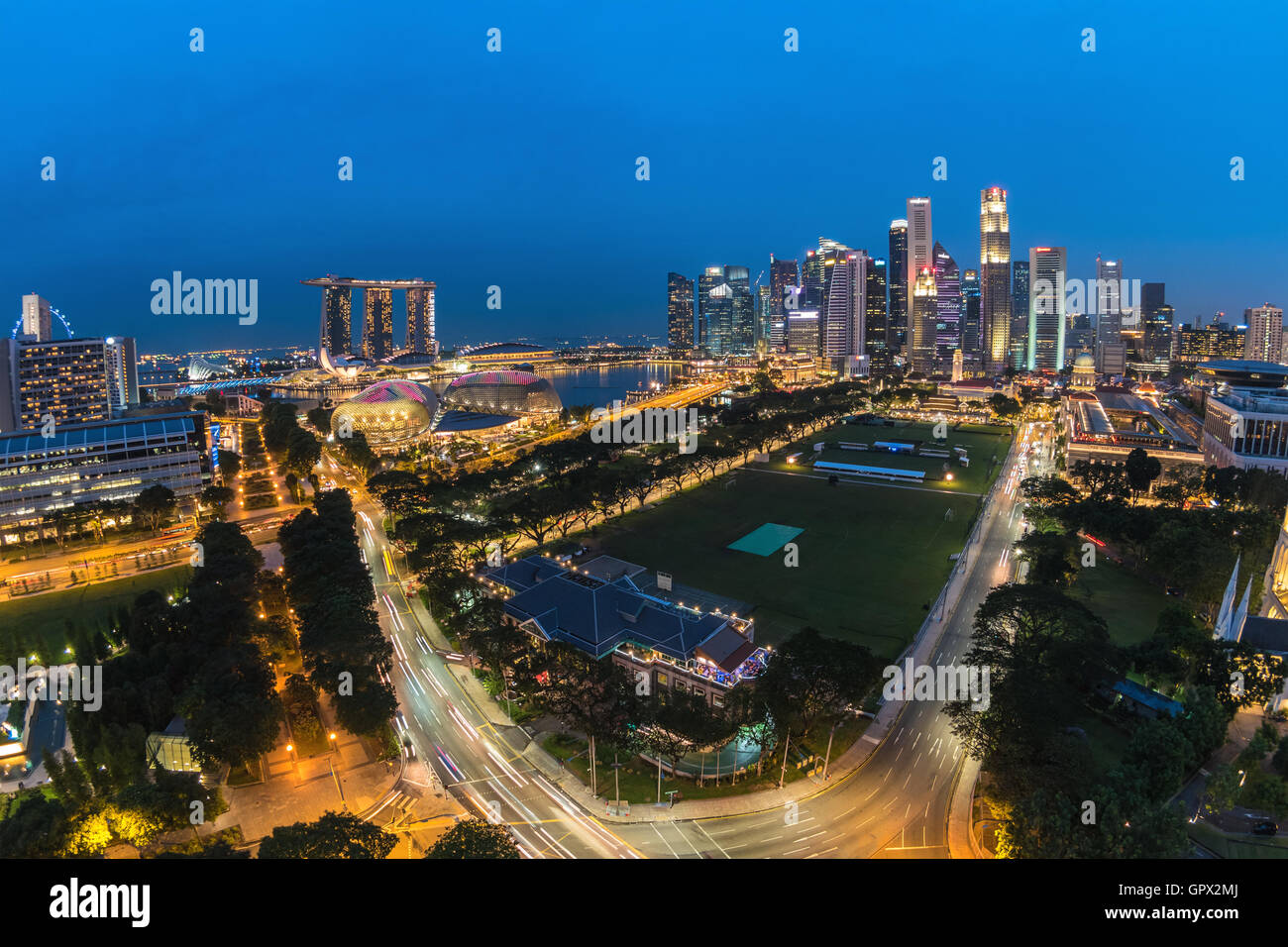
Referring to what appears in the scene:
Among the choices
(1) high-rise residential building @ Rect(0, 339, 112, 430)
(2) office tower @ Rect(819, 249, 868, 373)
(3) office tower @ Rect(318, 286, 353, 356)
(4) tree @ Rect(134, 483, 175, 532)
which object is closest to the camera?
(4) tree @ Rect(134, 483, 175, 532)

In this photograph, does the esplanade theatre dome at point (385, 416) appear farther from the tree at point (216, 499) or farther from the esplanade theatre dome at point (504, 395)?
the tree at point (216, 499)

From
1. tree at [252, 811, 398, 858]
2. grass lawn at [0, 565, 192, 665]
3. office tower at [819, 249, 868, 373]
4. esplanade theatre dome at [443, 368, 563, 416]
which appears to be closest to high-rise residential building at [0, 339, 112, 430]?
esplanade theatre dome at [443, 368, 563, 416]

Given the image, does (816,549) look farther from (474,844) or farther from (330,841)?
(330,841)

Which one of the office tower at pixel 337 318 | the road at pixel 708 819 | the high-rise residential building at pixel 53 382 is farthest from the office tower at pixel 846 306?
the road at pixel 708 819

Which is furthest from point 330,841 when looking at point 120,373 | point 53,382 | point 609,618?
point 120,373

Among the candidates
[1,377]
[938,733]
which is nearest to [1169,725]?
[938,733]

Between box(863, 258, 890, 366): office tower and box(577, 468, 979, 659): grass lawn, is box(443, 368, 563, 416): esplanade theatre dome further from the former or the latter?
box(863, 258, 890, 366): office tower
